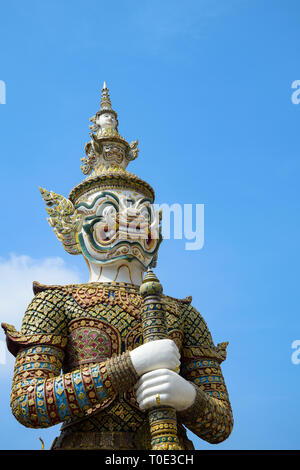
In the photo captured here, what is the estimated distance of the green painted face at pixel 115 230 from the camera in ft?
21.8

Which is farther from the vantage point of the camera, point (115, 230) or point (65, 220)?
point (65, 220)

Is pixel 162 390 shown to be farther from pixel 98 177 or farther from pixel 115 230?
pixel 98 177

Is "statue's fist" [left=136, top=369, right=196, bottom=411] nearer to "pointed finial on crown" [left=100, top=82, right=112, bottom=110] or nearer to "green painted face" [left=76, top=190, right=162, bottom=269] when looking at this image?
"green painted face" [left=76, top=190, right=162, bottom=269]

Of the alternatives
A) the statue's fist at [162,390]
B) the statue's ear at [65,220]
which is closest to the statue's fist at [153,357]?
the statue's fist at [162,390]

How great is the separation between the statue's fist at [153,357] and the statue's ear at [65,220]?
6.24 ft

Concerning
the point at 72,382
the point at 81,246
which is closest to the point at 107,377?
the point at 72,382

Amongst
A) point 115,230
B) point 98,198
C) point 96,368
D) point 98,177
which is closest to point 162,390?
point 96,368

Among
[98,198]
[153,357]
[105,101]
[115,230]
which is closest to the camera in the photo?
[153,357]

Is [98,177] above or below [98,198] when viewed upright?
above

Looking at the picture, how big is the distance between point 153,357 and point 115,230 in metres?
1.78

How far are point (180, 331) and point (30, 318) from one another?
1.54 m

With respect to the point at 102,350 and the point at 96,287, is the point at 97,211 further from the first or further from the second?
the point at 102,350

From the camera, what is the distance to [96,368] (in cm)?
548

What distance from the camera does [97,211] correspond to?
22.2ft
